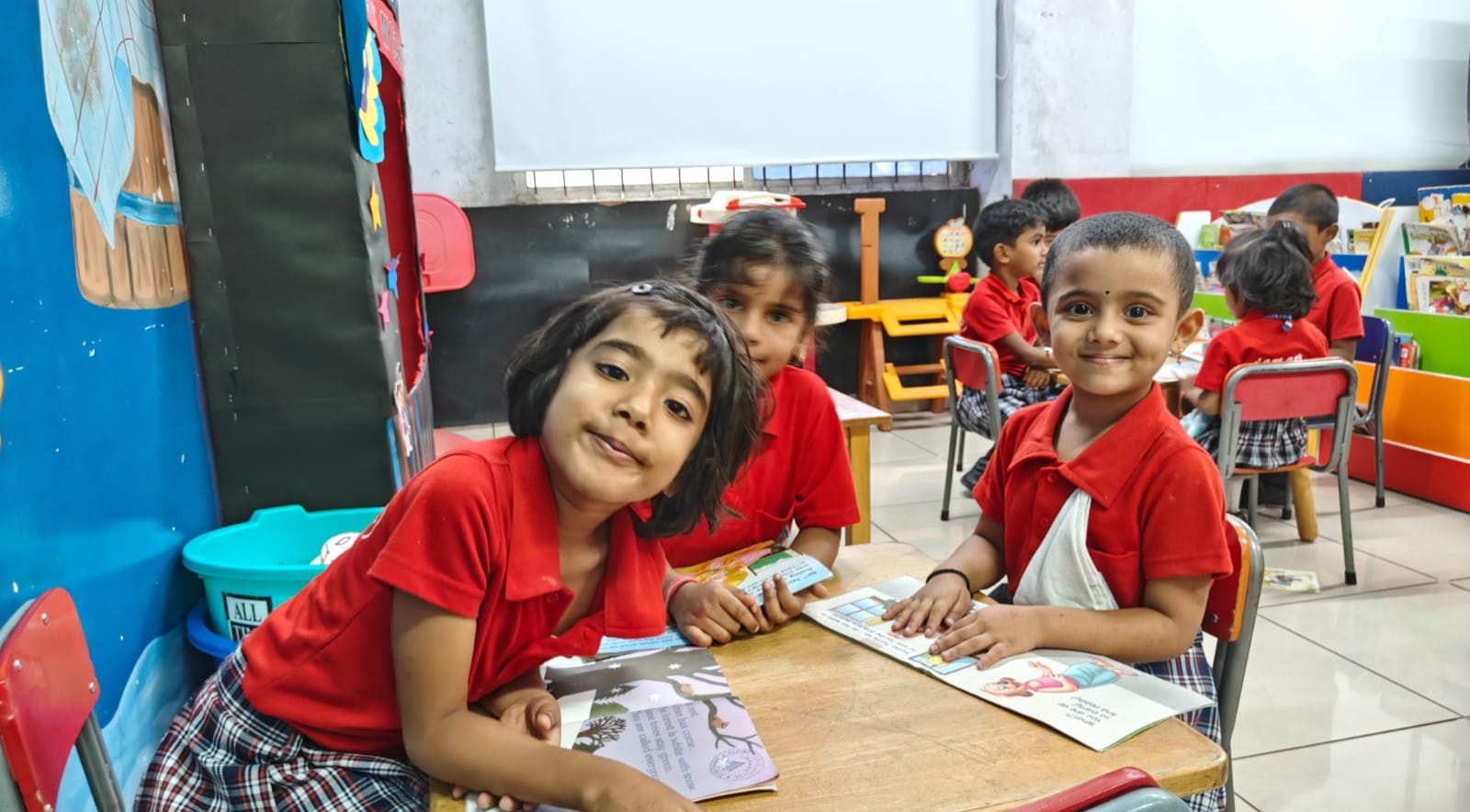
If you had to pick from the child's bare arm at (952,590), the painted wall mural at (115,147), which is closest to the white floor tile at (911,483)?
the child's bare arm at (952,590)

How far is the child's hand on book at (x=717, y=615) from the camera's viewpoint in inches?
44.6

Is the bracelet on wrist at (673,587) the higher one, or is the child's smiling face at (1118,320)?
the child's smiling face at (1118,320)

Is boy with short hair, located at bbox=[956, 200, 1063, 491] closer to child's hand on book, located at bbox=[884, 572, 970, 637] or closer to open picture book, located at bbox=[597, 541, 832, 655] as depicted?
open picture book, located at bbox=[597, 541, 832, 655]

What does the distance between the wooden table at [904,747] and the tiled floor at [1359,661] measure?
1207 millimetres

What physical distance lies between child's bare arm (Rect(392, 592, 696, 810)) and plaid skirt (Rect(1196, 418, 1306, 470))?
102 inches

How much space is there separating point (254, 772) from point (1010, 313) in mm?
3052

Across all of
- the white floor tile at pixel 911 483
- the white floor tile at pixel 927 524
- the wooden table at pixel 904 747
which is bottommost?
the white floor tile at pixel 927 524

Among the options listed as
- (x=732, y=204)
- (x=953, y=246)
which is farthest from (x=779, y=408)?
(x=953, y=246)

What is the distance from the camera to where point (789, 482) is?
1.56 m

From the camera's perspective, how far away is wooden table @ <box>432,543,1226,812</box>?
0.82 metres

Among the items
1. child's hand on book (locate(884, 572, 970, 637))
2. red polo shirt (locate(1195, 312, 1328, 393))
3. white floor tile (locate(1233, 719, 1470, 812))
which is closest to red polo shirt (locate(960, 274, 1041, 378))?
red polo shirt (locate(1195, 312, 1328, 393))

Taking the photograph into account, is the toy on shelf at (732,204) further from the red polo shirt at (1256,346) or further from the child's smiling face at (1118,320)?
the child's smiling face at (1118,320)

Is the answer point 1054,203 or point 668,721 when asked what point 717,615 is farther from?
point 1054,203

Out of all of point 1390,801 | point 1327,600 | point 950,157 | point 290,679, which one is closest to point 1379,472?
point 1327,600
